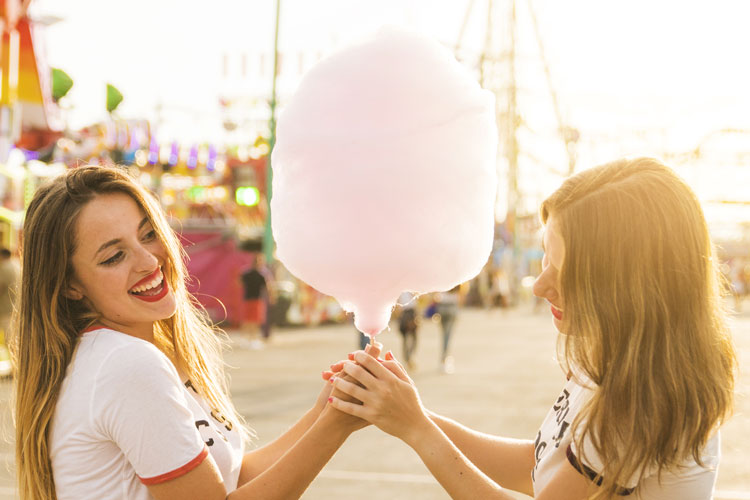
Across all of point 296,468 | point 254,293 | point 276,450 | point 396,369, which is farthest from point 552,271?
point 254,293

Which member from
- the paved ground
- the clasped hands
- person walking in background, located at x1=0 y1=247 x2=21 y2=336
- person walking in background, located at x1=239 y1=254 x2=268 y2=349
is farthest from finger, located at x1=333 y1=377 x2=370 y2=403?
person walking in background, located at x1=239 y1=254 x2=268 y2=349

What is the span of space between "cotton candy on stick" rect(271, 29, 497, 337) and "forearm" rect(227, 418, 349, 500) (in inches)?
10.6

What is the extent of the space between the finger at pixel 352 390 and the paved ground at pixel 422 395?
849 mm

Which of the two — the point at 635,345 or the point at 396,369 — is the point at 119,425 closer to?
the point at 396,369

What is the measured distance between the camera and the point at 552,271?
1894 millimetres

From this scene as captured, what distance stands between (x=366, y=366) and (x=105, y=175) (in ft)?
2.53

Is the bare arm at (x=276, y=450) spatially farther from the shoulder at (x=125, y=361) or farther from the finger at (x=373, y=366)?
the shoulder at (x=125, y=361)

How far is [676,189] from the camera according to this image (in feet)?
5.68

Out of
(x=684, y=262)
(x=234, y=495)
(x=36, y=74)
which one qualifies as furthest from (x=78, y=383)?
(x=36, y=74)

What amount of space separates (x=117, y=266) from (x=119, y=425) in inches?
15.4

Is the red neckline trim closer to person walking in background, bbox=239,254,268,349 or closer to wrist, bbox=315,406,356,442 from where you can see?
wrist, bbox=315,406,356,442

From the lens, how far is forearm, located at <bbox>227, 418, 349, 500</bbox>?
6.07 ft

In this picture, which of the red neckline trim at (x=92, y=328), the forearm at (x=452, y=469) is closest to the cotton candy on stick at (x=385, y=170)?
the forearm at (x=452, y=469)

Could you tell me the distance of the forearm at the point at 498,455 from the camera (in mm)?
2240
